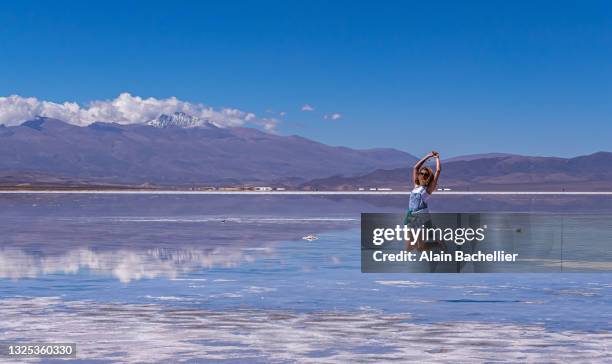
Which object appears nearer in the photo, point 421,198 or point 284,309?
point 421,198

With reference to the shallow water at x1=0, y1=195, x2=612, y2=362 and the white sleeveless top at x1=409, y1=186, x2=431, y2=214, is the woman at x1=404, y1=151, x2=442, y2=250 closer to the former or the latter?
the white sleeveless top at x1=409, y1=186, x2=431, y2=214

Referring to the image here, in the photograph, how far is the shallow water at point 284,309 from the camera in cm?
Answer: 1222

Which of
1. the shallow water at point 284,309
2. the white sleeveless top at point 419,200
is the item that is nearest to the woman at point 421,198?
the white sleeveless top at point 419,200

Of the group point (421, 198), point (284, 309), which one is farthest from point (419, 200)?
point (284, 309)

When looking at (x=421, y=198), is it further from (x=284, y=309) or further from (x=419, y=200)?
(x=284, y=309)

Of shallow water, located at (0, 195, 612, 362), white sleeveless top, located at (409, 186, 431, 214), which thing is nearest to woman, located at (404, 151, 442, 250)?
white sleeveless top, located at (409, 186, 431, 214)

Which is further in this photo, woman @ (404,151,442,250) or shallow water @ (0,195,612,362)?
woman @ (404,151,442,250)

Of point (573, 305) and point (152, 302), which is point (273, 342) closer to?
point (152, 302)

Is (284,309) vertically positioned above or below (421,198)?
below

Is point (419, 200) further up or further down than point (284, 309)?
further up

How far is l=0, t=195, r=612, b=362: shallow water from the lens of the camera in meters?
12.2

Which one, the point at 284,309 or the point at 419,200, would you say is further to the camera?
the point at 284,309

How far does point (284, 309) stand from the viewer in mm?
15719

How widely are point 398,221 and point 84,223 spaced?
2912cm
